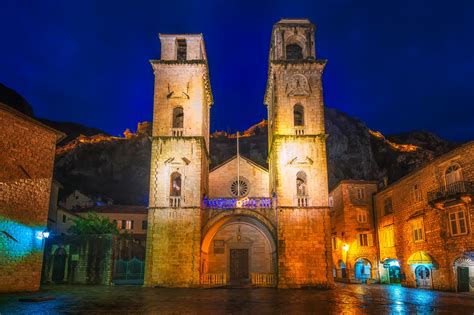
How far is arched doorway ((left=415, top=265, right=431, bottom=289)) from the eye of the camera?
25.1m

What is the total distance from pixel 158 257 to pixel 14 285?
799 cm

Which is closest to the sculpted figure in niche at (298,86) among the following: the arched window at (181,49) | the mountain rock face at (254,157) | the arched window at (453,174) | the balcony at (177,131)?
the balcony at (177,131)

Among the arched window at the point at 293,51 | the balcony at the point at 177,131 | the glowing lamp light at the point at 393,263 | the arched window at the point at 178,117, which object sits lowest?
the glowing lamp light at the point at 393,263

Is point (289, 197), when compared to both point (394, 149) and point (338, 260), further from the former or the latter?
point (394, 149)

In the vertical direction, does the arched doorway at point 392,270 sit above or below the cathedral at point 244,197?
below

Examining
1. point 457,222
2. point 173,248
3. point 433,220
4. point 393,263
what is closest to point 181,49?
point 173,248

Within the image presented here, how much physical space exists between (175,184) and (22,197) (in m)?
10.1

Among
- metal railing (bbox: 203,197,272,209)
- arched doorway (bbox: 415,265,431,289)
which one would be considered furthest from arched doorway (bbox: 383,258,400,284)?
metal railing (bbox: 203,197,272,209)

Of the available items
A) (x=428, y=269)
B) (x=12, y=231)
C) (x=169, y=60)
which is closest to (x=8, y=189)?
(x=12, y=231)

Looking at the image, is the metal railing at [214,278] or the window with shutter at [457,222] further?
the metal railing at [214,278]

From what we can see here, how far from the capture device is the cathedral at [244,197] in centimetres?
2388

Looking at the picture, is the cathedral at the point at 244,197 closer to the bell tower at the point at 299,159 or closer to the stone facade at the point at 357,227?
the bell tower at the point at 299,159

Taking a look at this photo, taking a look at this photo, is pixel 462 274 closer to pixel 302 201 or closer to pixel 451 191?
pixel 451 191

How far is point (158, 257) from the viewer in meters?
23.9
